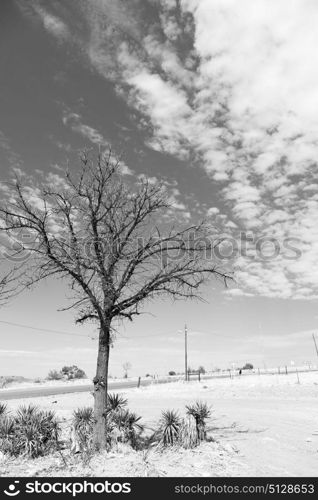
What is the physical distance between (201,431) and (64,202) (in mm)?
8405

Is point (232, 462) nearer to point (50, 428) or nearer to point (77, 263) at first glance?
point (50, 428)

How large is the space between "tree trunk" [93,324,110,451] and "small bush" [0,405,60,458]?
1.62 metres

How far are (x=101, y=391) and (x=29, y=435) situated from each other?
2.54 m

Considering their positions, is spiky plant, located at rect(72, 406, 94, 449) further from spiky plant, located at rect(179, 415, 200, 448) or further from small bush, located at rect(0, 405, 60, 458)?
spiky plant, located at rect(179, 415, 200, 448)

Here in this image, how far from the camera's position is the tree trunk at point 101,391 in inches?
451

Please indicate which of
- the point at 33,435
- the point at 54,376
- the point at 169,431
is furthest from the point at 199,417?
the point at 54,376

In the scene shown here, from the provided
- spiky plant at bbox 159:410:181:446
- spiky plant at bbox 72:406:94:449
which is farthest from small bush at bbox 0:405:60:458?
spiky plant at bbox 159:410:181:446

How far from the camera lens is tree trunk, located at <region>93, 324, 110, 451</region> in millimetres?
11453

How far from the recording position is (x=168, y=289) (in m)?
12.8

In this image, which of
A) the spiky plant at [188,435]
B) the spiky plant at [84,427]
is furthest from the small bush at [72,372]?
the spiky plant at [188,435]

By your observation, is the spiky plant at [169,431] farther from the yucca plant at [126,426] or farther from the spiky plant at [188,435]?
the yucca plant at [126,426]

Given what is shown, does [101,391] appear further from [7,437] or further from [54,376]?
[54,376]

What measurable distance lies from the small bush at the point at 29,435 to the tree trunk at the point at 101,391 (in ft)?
5.32
